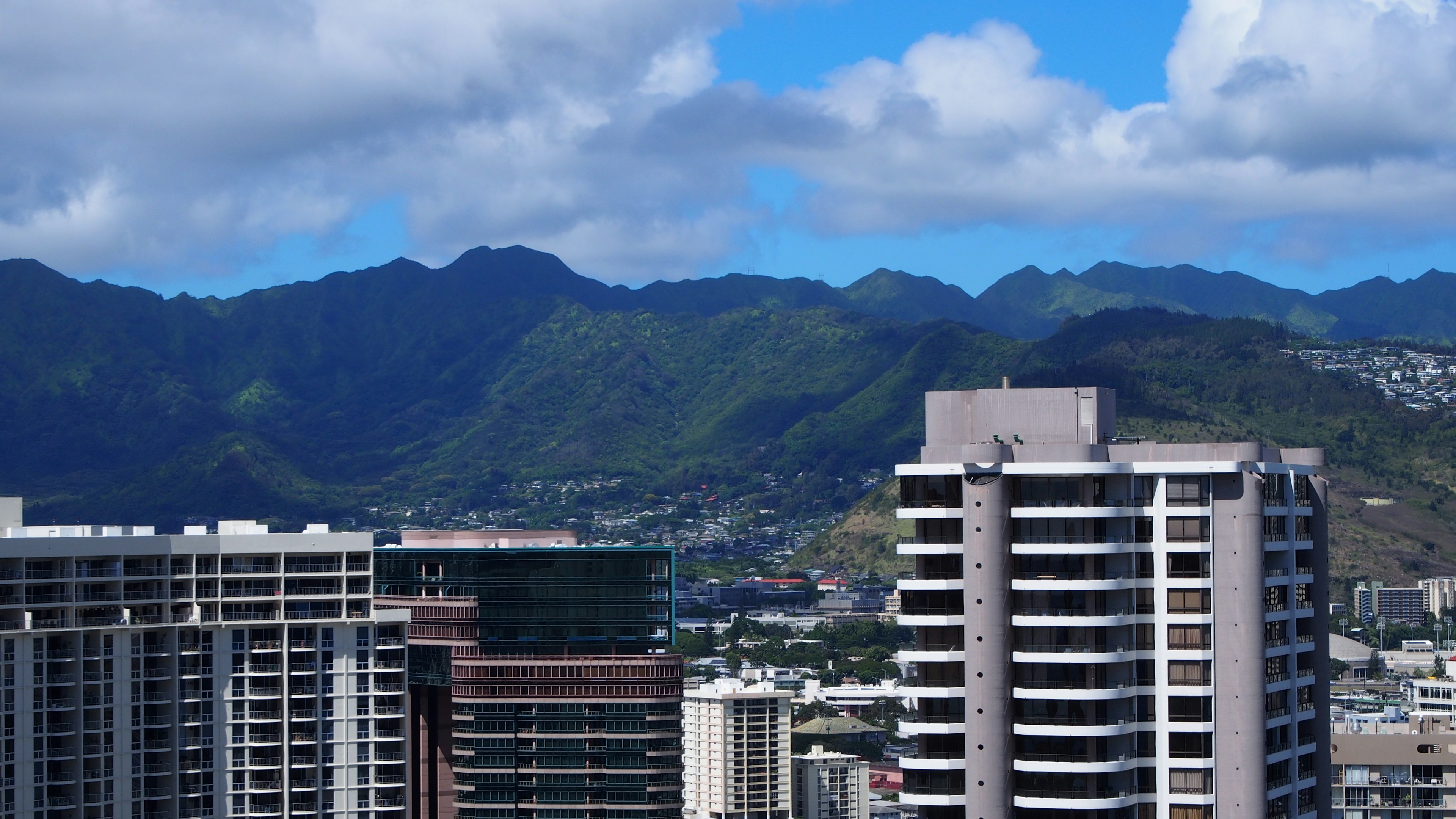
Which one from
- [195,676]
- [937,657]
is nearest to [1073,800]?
[937,657]

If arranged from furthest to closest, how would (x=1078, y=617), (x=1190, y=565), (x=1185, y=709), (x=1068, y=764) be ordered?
1. (x=1190, y=565)
2. (x=1185, y=709)
3. (x=1078, y=617)
4. (x=1068, y=764)

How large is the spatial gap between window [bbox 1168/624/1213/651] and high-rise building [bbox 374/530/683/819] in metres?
93.4

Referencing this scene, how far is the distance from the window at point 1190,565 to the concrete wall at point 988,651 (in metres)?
6.21

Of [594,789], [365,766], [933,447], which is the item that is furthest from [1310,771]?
[594,789]

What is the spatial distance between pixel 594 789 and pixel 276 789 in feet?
215

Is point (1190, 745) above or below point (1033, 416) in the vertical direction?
below

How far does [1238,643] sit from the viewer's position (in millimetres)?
75812

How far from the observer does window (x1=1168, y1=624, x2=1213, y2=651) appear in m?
76.0

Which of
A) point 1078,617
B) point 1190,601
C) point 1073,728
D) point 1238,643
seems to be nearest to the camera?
point 1073,728

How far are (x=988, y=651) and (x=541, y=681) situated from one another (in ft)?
324

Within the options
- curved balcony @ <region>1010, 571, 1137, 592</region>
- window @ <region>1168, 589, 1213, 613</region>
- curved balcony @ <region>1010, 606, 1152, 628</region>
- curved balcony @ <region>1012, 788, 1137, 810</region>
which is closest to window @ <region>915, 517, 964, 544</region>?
curved balcony @ <region>1010, 571, 1137, 592</region>

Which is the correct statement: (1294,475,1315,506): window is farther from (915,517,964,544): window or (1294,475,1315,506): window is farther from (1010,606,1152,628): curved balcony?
(915,517,964,544): window

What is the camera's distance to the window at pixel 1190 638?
2992 inches

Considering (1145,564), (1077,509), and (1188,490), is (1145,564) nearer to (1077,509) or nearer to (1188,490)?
(1188,490)
